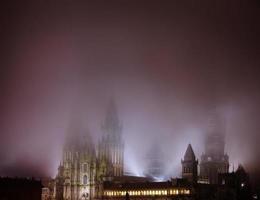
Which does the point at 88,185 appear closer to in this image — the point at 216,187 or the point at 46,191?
the point at 46,191

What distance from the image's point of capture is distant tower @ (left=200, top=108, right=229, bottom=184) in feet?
465

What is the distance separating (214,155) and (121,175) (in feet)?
90.9

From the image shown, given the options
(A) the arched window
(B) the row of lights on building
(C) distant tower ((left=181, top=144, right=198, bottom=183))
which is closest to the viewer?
(B) the row of lights on building

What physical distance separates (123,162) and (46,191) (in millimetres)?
24487

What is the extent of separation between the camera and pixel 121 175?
134750 millimetres

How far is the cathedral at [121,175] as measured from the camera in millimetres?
112500

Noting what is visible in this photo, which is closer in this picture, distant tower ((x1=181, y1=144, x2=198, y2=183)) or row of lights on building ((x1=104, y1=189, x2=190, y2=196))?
row of lights on building ((x1=104, y1=189, x2=190, y2=196))

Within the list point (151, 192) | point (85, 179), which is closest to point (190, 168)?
point (151, 192)

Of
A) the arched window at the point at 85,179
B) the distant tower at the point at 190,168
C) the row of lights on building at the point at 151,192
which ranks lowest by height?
the row of lights on building at the point at 151,192

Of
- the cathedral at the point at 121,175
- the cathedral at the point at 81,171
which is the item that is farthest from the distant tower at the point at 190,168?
the cathedral at the point at 81,171

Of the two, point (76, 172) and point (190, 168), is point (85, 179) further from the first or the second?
point (190, 168)

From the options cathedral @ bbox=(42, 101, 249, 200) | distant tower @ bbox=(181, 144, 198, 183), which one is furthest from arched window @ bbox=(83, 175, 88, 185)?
distant tower @ bbox=(181, 144, 198, 183)

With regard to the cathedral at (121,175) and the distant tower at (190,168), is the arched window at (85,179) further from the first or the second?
the distant tower at (190,168)

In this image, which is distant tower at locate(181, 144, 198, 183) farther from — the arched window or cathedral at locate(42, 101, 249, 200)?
the arched window
